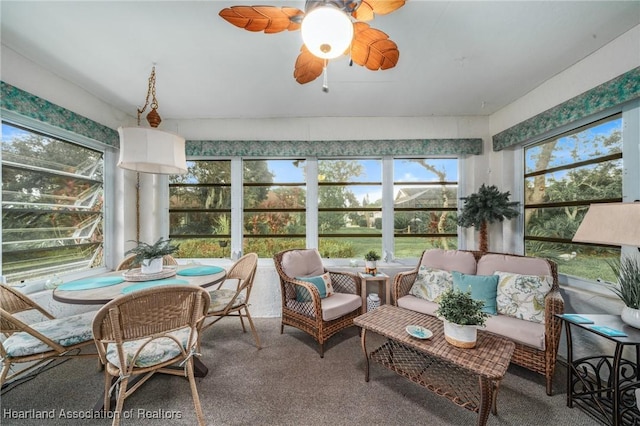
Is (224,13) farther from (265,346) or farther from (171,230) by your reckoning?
(171,230)

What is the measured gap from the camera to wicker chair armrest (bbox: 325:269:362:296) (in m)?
2.64

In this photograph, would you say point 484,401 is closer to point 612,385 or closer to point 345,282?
point 612,385

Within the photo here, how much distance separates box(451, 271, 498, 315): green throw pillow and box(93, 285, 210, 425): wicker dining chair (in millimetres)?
2271

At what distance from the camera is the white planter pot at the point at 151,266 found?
202 centimetres

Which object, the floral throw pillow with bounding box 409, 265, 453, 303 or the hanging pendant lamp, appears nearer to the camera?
the hanging pendant lamp

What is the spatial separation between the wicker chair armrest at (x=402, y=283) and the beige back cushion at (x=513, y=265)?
27.1 inches

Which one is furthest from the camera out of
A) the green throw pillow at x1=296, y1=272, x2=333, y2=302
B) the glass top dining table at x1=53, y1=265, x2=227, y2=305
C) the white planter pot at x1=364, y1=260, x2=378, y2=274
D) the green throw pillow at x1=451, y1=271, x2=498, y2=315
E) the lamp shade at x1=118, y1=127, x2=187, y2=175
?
the white planter pot at x1=364, y1=260, x2=378, y2=274

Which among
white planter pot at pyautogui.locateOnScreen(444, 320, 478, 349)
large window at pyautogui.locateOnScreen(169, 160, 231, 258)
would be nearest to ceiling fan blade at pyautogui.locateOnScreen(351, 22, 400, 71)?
white planter pot at pyautogui.locateOnScreen(444, 320, 478, 349)

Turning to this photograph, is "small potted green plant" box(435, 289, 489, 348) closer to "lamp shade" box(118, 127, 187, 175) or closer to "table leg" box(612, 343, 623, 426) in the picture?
"table leg" box(612, 343, 623, 426)

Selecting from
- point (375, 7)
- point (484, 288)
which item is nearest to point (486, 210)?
point (484, 288)

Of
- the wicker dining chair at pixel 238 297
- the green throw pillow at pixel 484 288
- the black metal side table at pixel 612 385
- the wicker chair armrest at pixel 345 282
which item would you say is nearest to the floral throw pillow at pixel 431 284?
the green throw pillow at pixel 484 288

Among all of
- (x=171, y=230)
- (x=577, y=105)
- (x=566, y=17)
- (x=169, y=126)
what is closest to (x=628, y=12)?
(x=566, y=17)

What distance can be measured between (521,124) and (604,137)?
2.23 feet

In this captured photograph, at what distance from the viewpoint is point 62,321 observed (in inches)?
70.6
